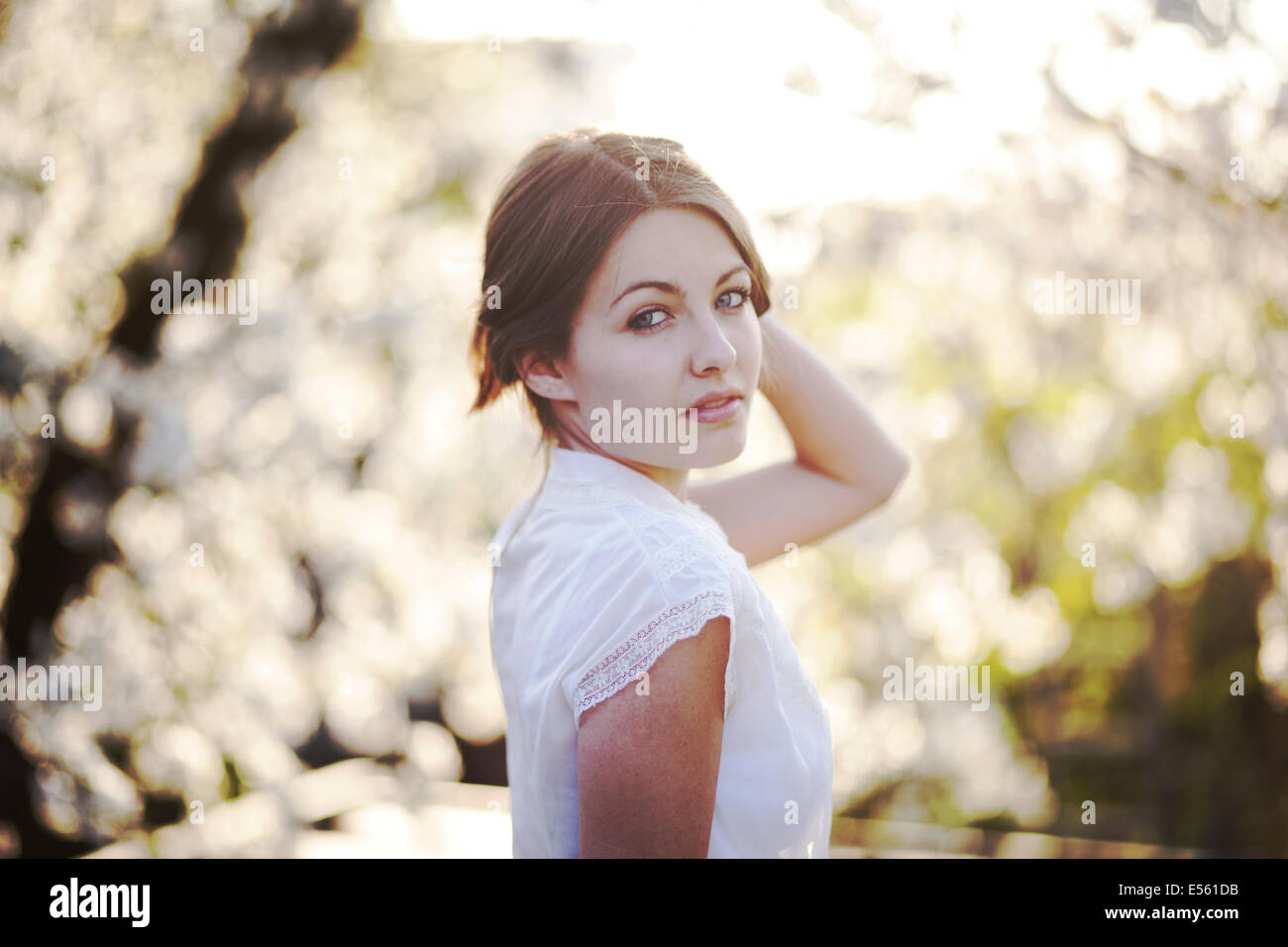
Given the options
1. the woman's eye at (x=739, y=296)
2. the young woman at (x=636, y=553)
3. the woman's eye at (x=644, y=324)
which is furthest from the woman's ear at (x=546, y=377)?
the woman's eye at (x=739, y=296)

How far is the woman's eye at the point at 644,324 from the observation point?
1.28 m

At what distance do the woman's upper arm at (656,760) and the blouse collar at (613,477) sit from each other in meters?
0.25

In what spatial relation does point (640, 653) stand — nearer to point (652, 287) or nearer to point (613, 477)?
point (613, 477)

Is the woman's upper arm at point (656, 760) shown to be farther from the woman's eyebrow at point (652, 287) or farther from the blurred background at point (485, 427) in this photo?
the blurred background at point (485, 427)

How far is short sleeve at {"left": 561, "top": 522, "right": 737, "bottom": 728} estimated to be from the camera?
3.72 ft

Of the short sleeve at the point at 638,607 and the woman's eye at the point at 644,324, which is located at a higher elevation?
the woman's eye at the point at 644,324

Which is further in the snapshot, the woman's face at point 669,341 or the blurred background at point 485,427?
the blurred background at point 485,427

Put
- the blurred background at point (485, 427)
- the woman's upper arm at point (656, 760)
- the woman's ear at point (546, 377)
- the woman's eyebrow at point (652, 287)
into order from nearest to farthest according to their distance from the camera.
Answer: the woman's upper arm at point (656, 760), the woman's eyebrow at point (652, 287), the woman's ear at point (546, 377), the blurred background at point (485, 427)

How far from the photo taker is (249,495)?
4422 millimetres

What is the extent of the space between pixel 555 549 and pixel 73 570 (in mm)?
3341

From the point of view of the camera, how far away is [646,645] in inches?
44.5

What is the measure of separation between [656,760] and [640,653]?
115 mm

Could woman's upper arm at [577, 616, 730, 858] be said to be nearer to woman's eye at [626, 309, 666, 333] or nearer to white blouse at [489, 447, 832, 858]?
white blouse at [489, 447, 832, 858]
